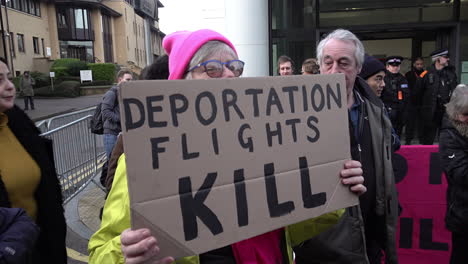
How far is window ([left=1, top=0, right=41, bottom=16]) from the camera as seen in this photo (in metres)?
34.9

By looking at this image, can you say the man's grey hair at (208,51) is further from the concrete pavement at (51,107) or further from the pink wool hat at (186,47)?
the concrete pavement at (51,107)

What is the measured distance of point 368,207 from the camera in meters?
2.13

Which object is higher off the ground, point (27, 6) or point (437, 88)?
point (27, 6)

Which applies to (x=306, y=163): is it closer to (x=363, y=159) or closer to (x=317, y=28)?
(x=363, y=159)

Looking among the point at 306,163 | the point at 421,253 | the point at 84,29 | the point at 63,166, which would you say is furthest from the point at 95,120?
the point at 84,29

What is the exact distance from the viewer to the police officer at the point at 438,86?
7.13 m

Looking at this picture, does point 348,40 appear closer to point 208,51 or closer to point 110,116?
point 208,51

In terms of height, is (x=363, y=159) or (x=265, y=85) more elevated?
(x=265, y=85)

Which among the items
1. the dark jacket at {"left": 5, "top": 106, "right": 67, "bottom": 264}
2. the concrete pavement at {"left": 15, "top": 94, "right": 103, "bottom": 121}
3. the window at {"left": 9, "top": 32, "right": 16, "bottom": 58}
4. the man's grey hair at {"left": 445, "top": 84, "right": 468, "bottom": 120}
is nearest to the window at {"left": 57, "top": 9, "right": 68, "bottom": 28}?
the window at {"left": 9, "top": 32, "right": 16, "bottom": 58}

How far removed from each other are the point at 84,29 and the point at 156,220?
163ft

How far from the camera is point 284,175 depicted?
1.40 meters

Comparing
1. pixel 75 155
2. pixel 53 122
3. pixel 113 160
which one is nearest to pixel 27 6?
pixel 53 122

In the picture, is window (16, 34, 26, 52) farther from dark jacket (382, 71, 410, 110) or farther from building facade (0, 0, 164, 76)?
dark jacket (382, 71, 410, 110)

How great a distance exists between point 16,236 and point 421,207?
9.82 feet
